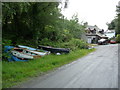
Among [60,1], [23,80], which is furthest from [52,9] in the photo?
[23,80]

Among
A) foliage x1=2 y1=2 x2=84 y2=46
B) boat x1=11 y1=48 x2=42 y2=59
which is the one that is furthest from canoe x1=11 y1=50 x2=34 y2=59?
foliage x1=2 y1=2 x2=84 y2=46

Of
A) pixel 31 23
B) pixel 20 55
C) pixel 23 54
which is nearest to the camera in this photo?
pixel 20 55

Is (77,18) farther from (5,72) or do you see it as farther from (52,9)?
(5,72)

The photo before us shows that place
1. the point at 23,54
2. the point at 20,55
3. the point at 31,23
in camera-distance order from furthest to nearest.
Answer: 1. the point at 31,23
2. the point at 23,54
3. the point at 20,55

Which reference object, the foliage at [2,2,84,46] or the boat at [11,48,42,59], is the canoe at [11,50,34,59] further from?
the foliage at [2,2,84,46]

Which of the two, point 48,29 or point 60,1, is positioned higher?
point 60,1

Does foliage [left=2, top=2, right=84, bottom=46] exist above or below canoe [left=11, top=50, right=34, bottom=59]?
above

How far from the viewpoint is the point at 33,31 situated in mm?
15734

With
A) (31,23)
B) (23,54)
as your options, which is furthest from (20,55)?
(31,23)

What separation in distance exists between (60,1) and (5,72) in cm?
987

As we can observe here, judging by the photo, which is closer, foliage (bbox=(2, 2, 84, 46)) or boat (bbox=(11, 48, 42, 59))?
boat (bbox=(11, 48, 42, 59))

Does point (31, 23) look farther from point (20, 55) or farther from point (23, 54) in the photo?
point (20, 55)

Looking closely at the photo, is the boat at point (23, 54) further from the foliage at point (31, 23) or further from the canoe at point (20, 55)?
the foliage at point (31, 23)

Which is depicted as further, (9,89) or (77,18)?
(77,18)
